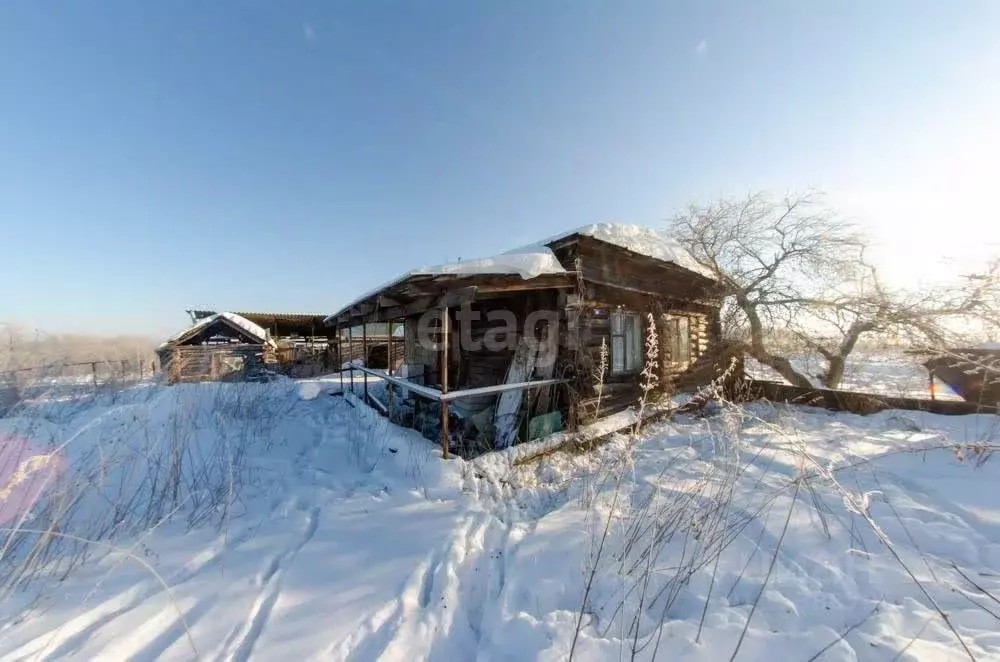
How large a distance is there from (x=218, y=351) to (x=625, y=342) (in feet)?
57.1

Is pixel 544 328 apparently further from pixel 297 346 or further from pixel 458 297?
pixel 297 346

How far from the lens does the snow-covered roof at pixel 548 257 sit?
441 cm

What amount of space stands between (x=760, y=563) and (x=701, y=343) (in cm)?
828

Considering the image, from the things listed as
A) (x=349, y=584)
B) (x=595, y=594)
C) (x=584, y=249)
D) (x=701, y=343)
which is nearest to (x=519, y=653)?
(x=595, y=594)

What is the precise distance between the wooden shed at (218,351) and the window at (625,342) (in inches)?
583

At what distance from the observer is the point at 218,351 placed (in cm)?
1552

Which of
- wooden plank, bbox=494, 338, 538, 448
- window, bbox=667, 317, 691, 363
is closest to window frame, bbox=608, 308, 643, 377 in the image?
window, bbox=667, 317, 691, 363

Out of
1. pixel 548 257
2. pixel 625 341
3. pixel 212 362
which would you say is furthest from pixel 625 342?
pixel 212 362

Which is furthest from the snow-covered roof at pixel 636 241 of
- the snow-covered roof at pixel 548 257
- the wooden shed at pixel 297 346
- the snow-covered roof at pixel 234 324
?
the snow-covered roof at pixel 234 324

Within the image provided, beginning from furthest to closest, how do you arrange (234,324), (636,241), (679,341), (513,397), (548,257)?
(234,324)
(679,341)
(636,241)
(513,397)
(548,257)

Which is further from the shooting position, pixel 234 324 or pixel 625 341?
pixel 234 324

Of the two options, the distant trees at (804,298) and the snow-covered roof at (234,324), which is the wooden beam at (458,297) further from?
the snow-covered roof at (234,324)

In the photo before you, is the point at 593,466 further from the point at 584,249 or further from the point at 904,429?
the point at 904,429

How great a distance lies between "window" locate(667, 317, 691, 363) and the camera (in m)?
8.38
